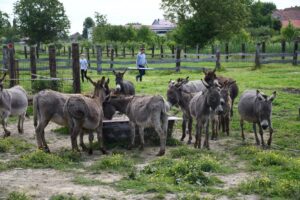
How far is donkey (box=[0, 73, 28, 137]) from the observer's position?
11938 mm

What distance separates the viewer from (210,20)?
139 feet

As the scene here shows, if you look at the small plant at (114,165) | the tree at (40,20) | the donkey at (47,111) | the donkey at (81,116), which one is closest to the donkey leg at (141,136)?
the donkey at (81,116)

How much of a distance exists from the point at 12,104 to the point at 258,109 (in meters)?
6.50

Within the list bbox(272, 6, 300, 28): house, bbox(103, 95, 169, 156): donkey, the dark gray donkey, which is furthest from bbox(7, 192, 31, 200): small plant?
bbox(272, 6, 300, 28): house

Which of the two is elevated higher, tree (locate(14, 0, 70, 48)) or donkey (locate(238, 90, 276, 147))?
tree (locate(14, 0, 70, 48))

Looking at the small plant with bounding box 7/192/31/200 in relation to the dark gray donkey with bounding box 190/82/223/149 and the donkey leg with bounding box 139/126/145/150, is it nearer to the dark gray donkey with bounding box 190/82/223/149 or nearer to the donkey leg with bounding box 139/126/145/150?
the donkey leg with bounding box 139/126/145/150

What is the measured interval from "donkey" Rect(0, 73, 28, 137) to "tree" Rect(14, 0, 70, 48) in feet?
148

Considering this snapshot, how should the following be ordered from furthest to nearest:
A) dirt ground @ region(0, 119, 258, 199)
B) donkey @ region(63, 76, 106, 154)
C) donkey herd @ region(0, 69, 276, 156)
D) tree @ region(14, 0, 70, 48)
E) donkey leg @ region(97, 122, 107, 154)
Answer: tree @ region(14, 0, 70, 48), donkey leg @ region(97, 122, 107, 154), donkey herd @ region(0, 69, 276, 156), donkey @ region(63, 76, 106, 154), dirt ground @ region(0, 119, 258, 199)

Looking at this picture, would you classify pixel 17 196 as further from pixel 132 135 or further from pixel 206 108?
pixel 206 108

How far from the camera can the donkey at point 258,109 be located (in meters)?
10.5

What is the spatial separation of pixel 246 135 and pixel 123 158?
433cm

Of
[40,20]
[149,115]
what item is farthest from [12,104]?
[40,20]

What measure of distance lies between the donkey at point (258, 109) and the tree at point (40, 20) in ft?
158

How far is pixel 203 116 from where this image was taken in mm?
10508
